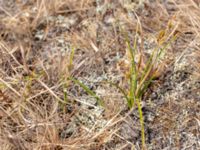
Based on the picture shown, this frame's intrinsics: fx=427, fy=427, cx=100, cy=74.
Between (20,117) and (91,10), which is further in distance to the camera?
(91,10)

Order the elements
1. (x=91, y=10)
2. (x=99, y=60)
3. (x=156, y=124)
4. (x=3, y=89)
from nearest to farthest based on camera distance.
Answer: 1. (x=156, y=124)
2. (x=3, y=89)
3. (x=99, y=60)
4. (x=91, y=10)

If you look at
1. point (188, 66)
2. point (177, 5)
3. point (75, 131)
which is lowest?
point (75, 131)

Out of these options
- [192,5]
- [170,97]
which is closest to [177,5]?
[192,5]

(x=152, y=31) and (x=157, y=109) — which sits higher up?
(x=152, y=31)

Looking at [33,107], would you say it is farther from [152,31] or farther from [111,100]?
[152,31]

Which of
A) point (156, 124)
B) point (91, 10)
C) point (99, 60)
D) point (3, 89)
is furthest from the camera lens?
point (91, 10)

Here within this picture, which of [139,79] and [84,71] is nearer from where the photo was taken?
[139,79]
